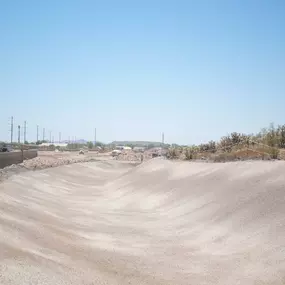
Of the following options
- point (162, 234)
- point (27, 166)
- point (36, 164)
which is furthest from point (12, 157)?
point (162, 234)

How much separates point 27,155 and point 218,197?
43.8m

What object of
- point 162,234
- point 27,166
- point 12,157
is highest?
point 12,157

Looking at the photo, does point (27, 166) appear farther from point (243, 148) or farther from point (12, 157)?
point (243, 148)

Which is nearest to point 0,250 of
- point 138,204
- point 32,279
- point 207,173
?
point 32,279

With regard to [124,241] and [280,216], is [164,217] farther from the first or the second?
[280,216]

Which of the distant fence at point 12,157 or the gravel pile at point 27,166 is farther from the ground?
the distant fence at point 12,157

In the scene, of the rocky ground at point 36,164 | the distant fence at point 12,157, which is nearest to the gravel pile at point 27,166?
the rocky ground at point 36,164

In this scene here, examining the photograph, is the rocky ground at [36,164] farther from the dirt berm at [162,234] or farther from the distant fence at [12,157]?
the dirt berm at [162,234]

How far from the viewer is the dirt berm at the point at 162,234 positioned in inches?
394

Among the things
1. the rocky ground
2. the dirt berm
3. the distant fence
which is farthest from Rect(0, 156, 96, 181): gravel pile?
the dirt berm

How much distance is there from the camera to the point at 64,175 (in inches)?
1527

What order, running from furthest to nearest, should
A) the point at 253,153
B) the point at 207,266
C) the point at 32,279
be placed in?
1. the point at 253,153
2. the point at 207,266
3. the point at 32,279

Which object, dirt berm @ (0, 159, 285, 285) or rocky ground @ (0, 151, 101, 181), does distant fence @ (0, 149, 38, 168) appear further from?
dirt berm @ (0, 159, 285, 285)

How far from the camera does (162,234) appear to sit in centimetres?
1484
